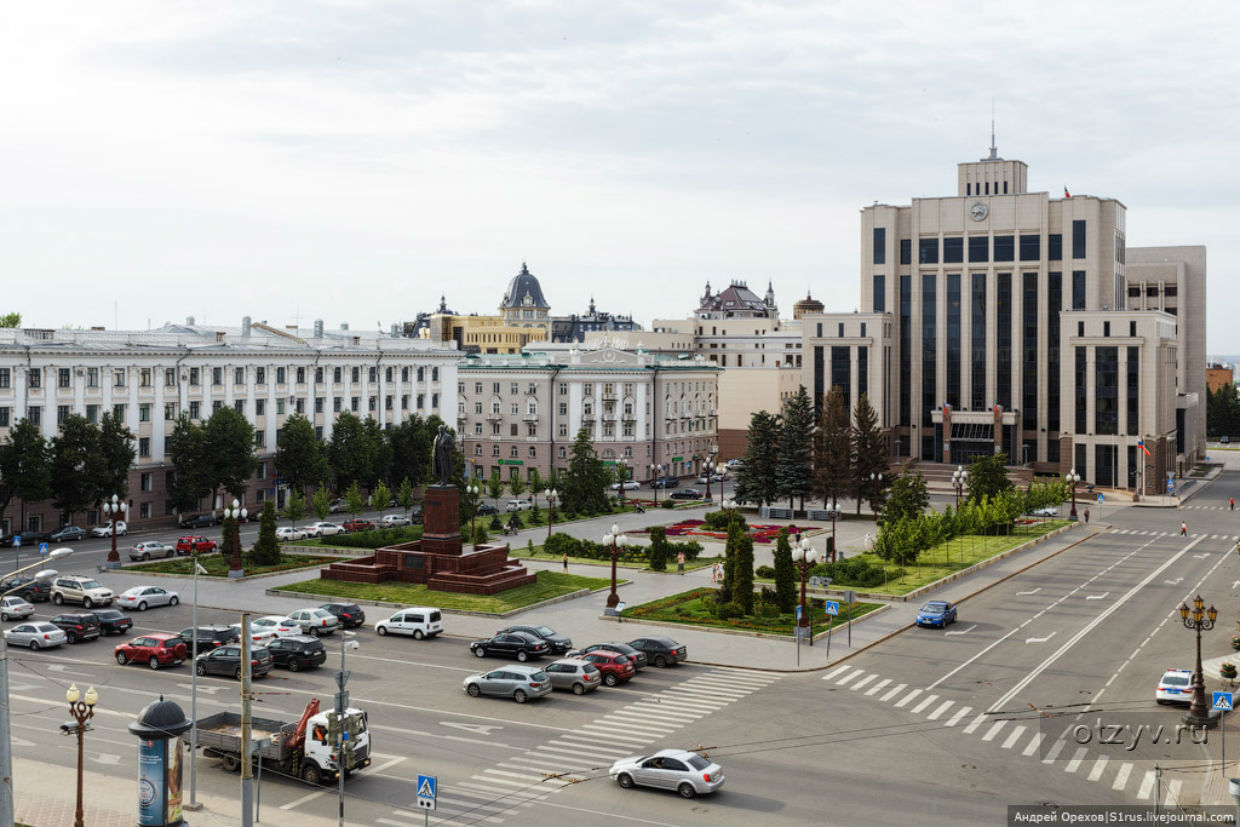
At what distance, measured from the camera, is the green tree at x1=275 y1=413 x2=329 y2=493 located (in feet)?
313

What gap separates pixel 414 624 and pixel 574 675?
462 inches

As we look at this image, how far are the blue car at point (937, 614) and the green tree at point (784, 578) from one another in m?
5.82

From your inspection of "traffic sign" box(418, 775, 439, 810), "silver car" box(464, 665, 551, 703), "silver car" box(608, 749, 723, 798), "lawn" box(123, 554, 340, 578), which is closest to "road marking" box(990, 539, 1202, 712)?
"silver car" box(608, 749, 723, 798)

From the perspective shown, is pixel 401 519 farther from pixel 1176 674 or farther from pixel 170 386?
pixel 1176 674

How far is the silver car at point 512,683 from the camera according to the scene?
40000 mm

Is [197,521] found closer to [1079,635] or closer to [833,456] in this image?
[833,456]

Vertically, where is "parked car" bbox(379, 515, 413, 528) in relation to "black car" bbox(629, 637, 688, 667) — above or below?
above

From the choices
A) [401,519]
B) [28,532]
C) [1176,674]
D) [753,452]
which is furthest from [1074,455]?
[28,532]

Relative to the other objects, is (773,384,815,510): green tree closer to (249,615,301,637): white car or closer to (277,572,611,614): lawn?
(277,572,611,614): lawn

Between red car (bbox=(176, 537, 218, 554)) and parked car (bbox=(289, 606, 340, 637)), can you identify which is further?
red car (bbox=(176, 537, 218, 554))

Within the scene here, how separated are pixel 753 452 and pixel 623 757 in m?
62.3

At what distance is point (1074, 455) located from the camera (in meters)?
120

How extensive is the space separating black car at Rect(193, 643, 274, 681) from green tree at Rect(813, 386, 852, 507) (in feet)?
187

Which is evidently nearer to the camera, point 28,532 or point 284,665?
point 284,665
